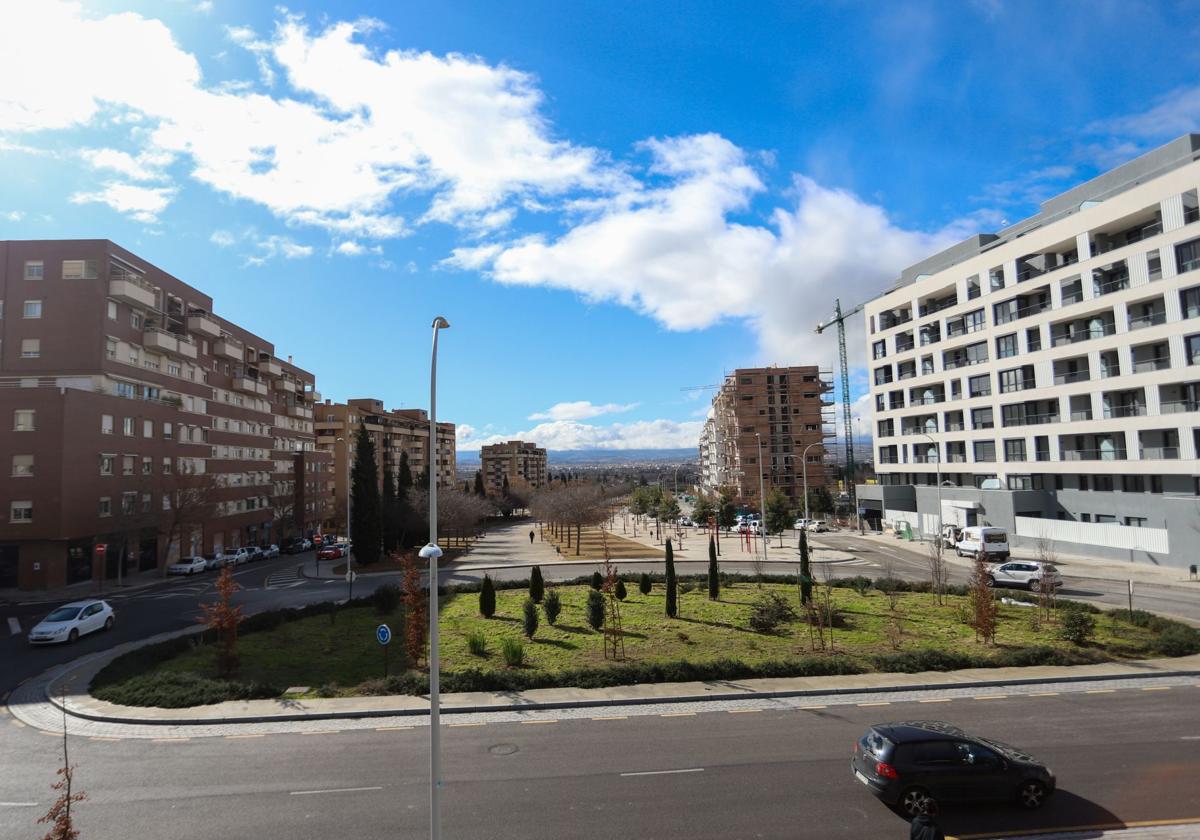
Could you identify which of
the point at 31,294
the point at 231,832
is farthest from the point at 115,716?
the point at 31,294

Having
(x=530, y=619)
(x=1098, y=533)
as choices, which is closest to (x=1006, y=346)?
(x=1098, y=533)

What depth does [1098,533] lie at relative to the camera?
41.9m

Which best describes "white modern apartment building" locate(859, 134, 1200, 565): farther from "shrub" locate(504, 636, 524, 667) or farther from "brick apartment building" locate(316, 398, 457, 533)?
"brick apartment building" locate(316, 398, 457, 533)

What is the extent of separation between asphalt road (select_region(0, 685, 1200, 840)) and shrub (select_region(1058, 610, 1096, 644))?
4.56 metres

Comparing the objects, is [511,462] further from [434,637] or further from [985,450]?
[434,637]

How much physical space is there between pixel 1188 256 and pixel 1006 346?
1446 centimetres

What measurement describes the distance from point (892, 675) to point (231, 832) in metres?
15.6

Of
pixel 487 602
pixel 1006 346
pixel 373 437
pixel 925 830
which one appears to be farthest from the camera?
pixel 373 437

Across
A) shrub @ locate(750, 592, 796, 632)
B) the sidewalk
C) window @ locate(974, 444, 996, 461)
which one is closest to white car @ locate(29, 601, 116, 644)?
the sidewalk

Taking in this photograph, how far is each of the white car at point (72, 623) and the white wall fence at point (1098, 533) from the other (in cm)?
5308

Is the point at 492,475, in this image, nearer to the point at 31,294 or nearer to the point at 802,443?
the point at 802,443

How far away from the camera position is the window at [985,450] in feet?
172

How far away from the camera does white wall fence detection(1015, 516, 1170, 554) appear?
38.1 metres

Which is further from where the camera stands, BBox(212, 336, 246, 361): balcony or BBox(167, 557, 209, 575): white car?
BBox(212, 336, 246, 361): balcony
